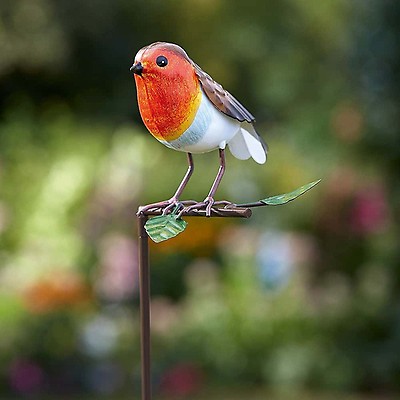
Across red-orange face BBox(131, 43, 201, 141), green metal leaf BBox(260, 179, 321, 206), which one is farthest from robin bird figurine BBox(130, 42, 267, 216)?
green metal leaf BBox(260, 179, 321, 206)

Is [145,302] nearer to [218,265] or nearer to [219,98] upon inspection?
[219,98]

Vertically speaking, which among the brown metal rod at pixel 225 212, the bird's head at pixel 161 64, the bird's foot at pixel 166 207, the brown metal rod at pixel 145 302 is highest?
the bird's head at pixel 161 64

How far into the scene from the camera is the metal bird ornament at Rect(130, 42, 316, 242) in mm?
2043

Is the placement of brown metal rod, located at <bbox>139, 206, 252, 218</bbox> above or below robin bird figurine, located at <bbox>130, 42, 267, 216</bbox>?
below

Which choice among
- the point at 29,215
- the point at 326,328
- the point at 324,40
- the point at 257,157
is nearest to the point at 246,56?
the point at 324,40

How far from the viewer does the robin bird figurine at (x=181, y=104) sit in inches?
80.4

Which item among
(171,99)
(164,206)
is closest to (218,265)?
(164,206)

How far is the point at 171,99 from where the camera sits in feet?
6.75

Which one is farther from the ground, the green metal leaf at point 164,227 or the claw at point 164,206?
the claw at point 164,206

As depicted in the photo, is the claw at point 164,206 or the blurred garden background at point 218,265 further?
the blurred garden background at point 218,265

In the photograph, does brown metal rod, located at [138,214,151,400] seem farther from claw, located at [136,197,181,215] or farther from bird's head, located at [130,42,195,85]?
bird's head, located at [130,42,195,85]

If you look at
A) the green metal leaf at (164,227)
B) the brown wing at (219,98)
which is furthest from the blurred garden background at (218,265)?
the green metal leaf at (164,227)

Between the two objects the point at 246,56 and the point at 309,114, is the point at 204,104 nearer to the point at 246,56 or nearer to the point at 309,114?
the point at 309,114

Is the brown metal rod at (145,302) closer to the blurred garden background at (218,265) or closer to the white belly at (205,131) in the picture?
the white belly at (205,131)
